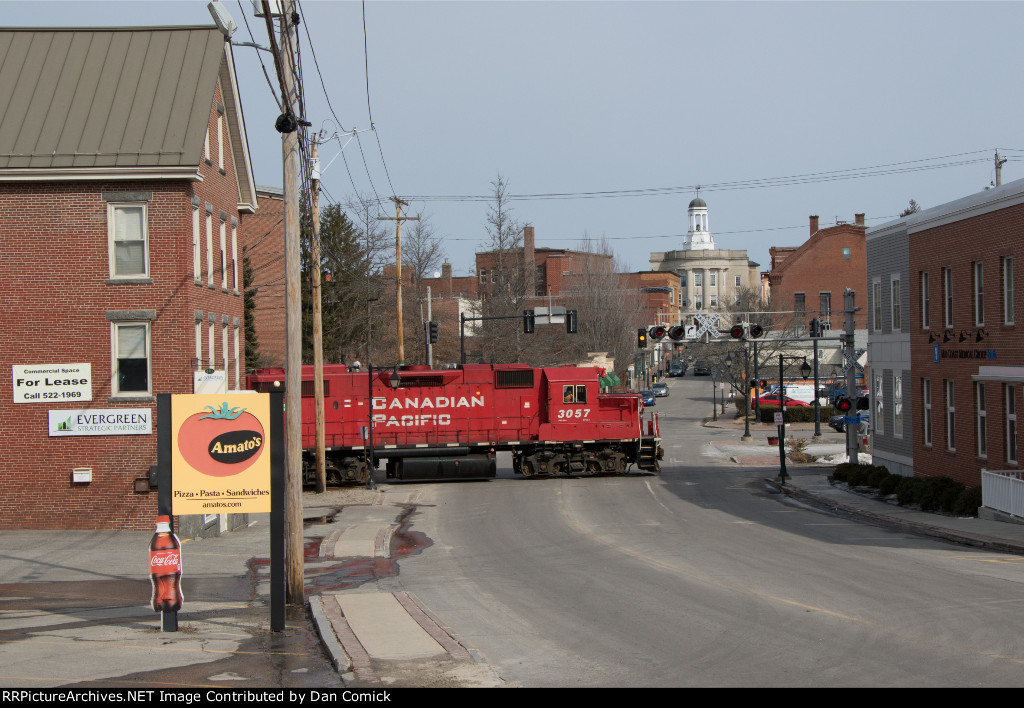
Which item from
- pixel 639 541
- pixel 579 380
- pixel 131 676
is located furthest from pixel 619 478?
pixel 131 676

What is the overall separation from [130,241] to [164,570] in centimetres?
1497

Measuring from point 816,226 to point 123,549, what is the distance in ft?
329

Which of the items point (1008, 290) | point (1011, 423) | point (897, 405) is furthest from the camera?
point (897, 405)

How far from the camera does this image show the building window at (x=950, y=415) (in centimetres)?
3000

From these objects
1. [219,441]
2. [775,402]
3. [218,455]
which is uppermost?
[219,441]

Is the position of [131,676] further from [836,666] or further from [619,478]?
[619,478]

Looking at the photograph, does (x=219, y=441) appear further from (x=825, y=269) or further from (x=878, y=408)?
(x=825, y=269)

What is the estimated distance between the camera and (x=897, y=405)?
115 ft

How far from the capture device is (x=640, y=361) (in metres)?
88.2

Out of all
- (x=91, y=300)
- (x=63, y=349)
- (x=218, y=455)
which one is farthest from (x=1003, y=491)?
(x=63, y=349)

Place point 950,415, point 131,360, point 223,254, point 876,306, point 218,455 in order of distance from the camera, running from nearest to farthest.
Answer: point 218,455, point 131,360, point 223,254, point 950,415, point 876,306

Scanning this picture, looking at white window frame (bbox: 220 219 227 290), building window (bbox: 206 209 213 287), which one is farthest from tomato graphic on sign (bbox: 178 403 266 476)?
white window frame (bbox: 220 219 227 290)

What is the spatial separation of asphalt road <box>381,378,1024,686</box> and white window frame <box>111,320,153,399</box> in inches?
328
